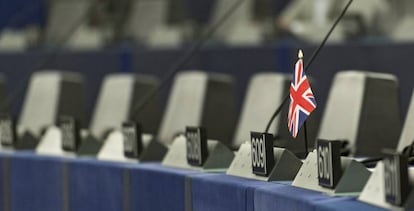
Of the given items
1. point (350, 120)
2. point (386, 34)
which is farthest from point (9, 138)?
point (386, 34)

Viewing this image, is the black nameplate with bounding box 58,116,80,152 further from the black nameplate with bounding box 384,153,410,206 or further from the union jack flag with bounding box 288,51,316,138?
the black nameplate with bounding box 384,153,410,206

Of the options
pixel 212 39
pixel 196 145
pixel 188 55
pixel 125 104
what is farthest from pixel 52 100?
pixel 196 145

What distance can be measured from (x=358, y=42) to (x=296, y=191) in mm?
2996

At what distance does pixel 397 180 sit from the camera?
2789 millimetres

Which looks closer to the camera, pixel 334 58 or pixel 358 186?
pixel 358 186

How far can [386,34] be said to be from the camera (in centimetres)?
677

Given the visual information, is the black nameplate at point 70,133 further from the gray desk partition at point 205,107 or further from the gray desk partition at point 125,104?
the gray desk partition at point 125,104

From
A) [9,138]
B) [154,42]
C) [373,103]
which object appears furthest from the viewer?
[154,42]

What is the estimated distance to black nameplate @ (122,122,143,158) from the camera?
451cm

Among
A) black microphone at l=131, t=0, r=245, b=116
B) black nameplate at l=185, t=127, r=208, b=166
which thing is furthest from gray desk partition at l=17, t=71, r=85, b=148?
black nameplate at l=185, t=127, r=208, b=166

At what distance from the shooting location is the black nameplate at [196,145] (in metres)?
4.06

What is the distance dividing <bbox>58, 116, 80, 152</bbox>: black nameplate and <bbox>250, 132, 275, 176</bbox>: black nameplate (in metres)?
1.45

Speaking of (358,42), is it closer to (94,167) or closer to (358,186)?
(94,167)

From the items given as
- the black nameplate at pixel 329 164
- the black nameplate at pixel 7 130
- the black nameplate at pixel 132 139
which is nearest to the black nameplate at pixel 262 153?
the black nameplate at pixel 329 164
